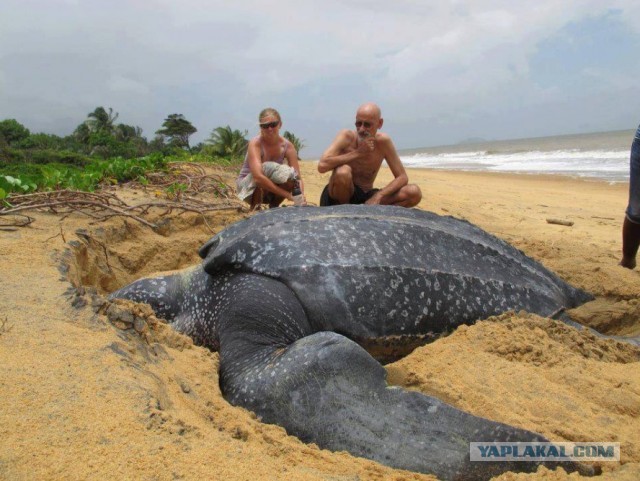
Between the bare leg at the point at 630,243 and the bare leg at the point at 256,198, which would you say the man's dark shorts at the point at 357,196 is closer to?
the bare leg at the point at 256,198

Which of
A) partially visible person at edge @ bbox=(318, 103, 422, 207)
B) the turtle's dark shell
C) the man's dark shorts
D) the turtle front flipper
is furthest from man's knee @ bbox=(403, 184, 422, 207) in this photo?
the turtle front flipper

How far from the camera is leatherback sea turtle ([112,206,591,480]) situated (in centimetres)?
133

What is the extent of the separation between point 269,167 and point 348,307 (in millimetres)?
2550

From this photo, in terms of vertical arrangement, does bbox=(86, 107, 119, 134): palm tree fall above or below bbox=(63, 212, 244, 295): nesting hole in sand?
above

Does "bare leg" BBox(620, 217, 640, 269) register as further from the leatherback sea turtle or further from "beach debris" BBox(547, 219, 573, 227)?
"beach debris" BBox(547, 219, 573, 227)

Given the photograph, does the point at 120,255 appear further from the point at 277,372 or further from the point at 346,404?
the point at 346,404

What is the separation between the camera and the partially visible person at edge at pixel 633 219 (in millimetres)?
3266

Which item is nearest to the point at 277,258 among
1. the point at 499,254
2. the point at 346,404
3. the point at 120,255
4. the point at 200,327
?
the point at 200,327

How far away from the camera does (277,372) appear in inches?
59.8

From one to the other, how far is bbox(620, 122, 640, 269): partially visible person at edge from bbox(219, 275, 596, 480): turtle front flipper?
257cm

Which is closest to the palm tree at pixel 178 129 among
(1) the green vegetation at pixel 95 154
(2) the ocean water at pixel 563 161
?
(1) the green vegetation at pixel 95 154

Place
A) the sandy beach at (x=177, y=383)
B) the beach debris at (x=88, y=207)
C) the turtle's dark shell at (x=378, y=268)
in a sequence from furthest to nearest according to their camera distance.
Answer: the beach debris at (x=88, y=207) < the turtle's dark shell at (x=378, y=268) < the sandy beach at (x=177, y=383)

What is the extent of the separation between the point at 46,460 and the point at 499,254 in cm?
210

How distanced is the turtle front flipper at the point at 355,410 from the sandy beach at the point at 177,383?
0.06 metres
